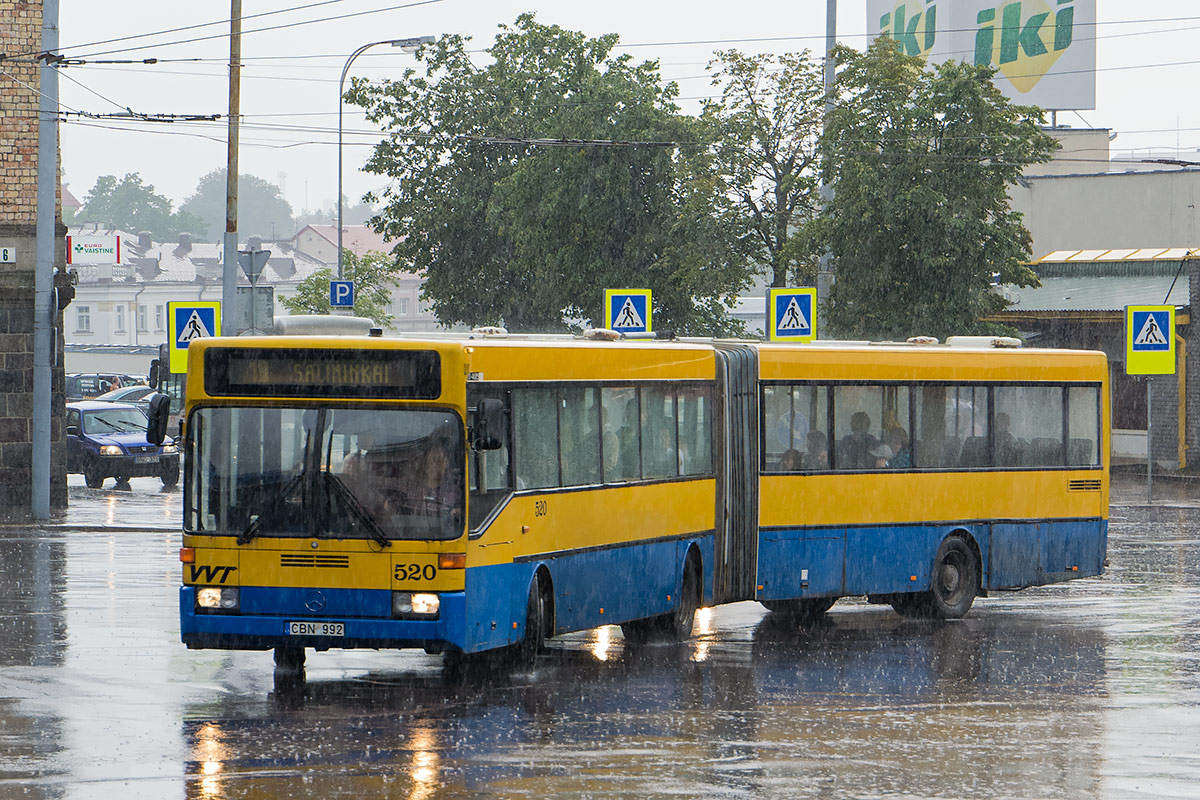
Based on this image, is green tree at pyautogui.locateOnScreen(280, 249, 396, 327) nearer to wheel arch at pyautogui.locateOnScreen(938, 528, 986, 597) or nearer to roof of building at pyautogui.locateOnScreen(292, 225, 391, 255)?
wheel arch at pyautogui.locateOnScreen(938, 528, 986, 597)

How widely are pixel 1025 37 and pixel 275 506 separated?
49431mm

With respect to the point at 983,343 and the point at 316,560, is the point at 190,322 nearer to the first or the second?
the point at 983,343

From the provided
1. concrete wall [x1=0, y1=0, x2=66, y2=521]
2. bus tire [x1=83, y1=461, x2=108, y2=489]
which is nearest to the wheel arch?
concrete wall [x1=0, y1=0, x2=66, y2=521]

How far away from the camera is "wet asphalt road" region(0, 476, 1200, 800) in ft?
31.2

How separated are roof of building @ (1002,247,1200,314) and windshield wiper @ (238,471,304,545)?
33.3 meters

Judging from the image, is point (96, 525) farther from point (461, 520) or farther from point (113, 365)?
point (113, 365)

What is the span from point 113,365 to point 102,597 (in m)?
104

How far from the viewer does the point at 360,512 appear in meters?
12.1

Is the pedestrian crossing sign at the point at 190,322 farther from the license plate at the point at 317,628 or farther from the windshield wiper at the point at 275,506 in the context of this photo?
the license plate at the point at 317,628

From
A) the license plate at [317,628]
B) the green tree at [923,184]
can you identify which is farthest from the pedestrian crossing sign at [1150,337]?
the license plate at [317,628]

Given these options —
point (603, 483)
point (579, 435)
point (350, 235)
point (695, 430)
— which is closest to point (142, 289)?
point (350, 235)

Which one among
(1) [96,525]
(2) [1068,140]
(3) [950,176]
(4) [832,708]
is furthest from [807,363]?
(2) [1068,140]

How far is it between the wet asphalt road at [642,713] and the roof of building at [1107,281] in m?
26.5

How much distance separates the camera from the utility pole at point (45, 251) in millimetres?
28125
